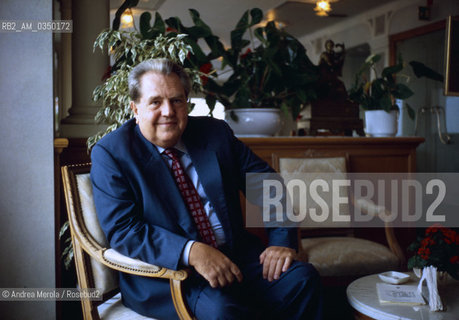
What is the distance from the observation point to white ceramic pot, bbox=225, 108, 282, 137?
2.81m

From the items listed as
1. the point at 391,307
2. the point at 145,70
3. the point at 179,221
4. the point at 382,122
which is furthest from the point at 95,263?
the point at 382,122

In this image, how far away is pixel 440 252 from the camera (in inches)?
65.0

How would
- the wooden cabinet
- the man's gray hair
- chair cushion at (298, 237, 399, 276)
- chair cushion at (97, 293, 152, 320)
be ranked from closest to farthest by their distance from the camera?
chair cushion at (97, 293, 152, 320)
the man's gray hair
chair cushion at (298, 237, 399, 276)
the wooden cabinet

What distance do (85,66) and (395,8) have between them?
5.26 m

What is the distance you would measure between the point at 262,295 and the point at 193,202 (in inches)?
17.1

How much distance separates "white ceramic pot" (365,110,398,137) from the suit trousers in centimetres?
194

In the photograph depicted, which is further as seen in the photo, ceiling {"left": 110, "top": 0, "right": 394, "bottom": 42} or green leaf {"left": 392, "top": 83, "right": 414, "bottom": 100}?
ceiling {"left": 110, "top": 0, "right": 394, "bottom": 42}

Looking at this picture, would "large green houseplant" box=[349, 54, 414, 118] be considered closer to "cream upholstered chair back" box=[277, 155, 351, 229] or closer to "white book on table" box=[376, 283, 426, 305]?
"cream upholstered chair back" box=[277, 155, 351, 229]

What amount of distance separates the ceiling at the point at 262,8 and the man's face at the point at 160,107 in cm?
498

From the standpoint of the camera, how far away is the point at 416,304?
5.16 feet

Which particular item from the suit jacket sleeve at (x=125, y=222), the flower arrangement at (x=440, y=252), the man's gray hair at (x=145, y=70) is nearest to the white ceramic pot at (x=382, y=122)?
the flower arrangement at (x=440, y=252)

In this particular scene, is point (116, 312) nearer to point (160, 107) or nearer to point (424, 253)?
point (160, 107)

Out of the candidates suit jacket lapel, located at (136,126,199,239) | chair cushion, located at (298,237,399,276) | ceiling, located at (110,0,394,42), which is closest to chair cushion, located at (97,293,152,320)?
suit jacket lapel, located at (136,126,199,239)

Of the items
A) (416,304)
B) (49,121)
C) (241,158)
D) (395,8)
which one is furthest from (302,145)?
(395,8)
